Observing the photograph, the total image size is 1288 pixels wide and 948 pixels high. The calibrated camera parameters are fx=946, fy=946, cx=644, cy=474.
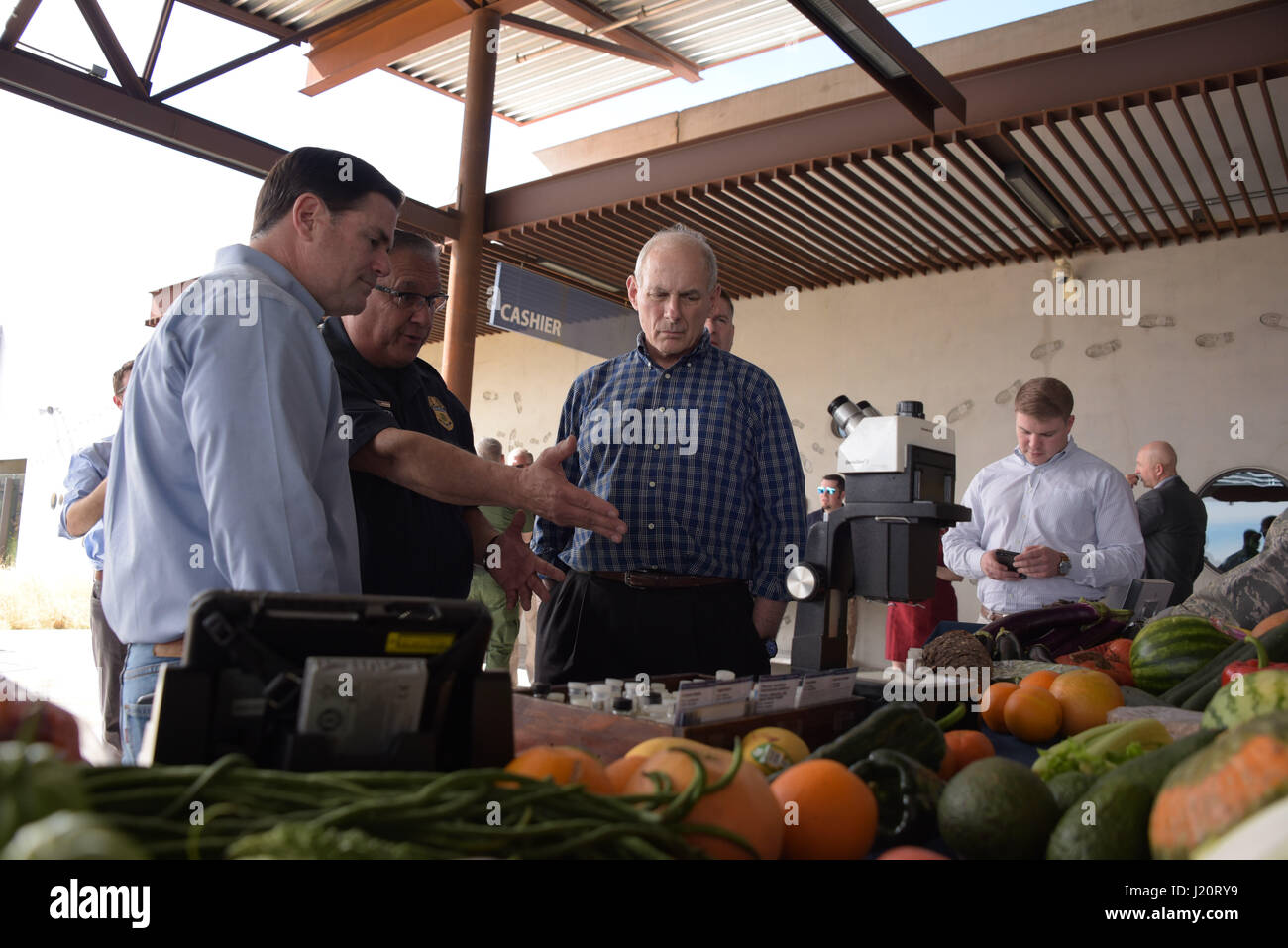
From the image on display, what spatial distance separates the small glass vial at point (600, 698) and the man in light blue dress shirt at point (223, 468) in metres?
0.45

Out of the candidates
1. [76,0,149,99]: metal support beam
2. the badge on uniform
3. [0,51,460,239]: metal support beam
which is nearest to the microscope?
the badge on uniform

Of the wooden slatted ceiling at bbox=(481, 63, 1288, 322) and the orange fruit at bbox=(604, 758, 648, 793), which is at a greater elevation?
the wooden slatted ceiling at bbox=(481, 63, 1288, 322)

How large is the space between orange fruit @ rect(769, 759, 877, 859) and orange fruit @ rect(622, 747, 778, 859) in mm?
36

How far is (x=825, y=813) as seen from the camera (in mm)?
935

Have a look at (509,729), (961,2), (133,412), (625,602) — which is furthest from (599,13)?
(509,729)

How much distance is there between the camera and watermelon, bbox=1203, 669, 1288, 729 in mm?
1294

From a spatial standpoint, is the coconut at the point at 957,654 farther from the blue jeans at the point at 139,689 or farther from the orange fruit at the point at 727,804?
the blue jeans at the point at 139,689

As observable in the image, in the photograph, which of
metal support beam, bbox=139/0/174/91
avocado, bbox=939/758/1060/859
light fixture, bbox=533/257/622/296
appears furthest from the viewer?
light fixture, bbox=533/257/622/296

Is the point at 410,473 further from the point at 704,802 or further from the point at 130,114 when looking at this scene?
the point at 130,114

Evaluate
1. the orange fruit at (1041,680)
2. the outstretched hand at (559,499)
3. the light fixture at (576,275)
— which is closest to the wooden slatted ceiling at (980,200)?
the light fixture at (576,275)

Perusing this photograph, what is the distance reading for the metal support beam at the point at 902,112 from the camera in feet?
15.4

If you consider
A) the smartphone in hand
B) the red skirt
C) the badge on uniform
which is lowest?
the red skirt

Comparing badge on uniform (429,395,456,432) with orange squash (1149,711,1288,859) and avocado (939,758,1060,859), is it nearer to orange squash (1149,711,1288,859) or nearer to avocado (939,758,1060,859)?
avocado (939,758,1060,859)

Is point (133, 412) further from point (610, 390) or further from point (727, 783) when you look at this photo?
point (610, 390)
